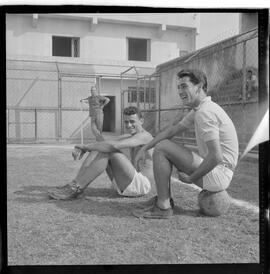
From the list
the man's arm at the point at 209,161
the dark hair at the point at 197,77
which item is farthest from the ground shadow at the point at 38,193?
the dark hair at the point at 197,77

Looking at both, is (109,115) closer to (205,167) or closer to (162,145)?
(162,145)

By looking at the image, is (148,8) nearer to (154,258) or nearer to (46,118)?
(46,118)

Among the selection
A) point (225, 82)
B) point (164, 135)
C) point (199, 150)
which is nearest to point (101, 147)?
point (164, 135)

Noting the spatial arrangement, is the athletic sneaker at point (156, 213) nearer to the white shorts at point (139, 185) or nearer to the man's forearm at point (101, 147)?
the white shorts at point (139, 185)

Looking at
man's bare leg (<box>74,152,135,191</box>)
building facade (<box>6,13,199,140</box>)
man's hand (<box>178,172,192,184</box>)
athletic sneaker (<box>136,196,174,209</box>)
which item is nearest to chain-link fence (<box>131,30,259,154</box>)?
building facade (<box>6,13,199,140</box>)

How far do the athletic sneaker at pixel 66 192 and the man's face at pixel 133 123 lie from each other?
21.3 inches

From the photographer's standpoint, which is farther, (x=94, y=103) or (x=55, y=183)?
(x=55, y=183)

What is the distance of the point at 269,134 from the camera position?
1.84 m

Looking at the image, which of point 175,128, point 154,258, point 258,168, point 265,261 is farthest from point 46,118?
point 265,261

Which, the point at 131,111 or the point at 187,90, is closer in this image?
the point at 187,90

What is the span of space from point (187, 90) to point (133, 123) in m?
0.42

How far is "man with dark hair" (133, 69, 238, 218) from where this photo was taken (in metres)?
2.16

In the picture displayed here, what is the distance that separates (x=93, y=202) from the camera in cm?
253

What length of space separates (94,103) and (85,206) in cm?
75
